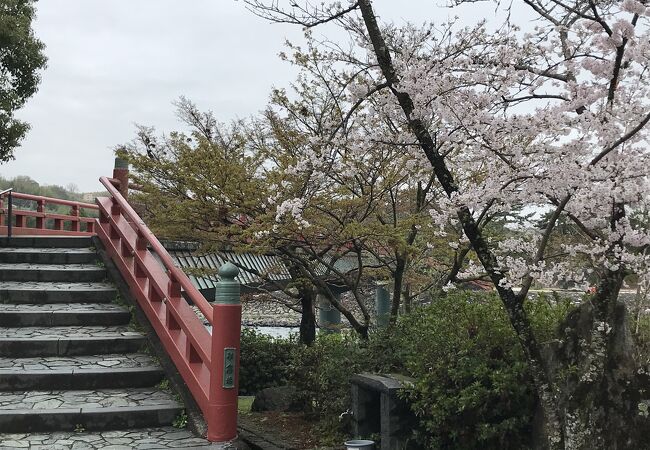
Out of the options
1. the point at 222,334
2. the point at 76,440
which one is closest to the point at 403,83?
the point at 222,334

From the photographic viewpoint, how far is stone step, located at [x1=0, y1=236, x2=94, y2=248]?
9.94 m

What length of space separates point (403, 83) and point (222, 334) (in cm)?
266

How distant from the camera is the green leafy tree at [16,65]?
14.6 m

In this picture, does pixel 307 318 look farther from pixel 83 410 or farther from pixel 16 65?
pixel 16 65

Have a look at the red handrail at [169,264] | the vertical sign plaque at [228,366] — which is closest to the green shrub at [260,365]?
the red handrail at [169,264]

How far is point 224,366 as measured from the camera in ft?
17.5

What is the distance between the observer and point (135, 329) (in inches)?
287

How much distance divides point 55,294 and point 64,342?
144cm

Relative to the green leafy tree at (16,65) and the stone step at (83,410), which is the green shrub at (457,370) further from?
the green leafy tree at (16,65)

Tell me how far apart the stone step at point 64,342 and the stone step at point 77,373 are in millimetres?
103

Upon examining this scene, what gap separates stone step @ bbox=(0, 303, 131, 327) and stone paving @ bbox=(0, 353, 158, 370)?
2.54 feet

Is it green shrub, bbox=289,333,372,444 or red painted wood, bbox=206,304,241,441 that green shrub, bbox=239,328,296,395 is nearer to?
green shrub, bbox=289,333,372,444

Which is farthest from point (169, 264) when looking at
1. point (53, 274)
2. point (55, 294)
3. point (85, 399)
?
point (53, 274)

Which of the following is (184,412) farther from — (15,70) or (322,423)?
(15,70)
